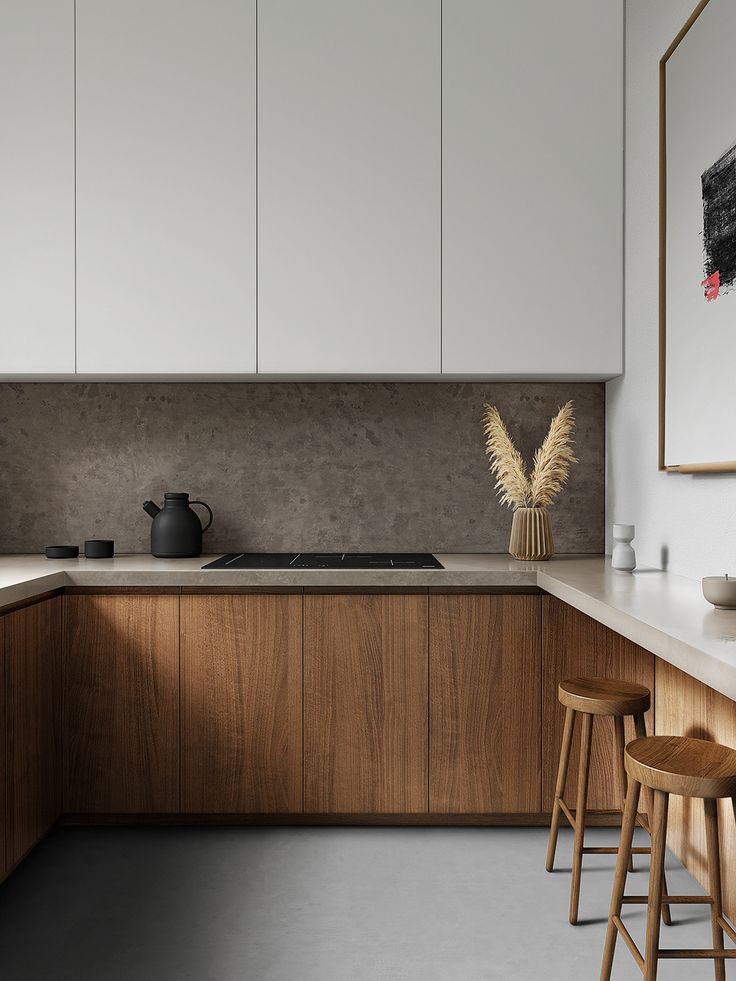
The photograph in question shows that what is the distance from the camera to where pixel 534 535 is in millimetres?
2840

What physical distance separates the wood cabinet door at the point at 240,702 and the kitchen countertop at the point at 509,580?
11 cm

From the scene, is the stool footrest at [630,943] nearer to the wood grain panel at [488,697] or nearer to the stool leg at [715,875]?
the stool leg at [715,875]

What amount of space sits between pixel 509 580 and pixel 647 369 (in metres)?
0.84

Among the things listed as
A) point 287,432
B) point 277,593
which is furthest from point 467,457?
point 277,593

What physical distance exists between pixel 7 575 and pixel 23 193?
135 cm

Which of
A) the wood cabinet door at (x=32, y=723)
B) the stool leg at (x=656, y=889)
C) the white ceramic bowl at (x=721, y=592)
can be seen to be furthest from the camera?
the wood cabinet door at (x=32, y=723)

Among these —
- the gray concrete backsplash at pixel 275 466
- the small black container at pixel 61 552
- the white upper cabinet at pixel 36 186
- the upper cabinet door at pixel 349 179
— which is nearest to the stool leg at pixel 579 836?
the gray concrete backsplash at pixel 275 466

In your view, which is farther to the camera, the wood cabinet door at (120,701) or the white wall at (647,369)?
the wood cabinet door at (120,701)

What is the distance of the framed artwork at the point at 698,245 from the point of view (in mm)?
2053

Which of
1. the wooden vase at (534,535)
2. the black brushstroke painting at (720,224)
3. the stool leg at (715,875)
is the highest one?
the black brushstroke painting at (720,224)

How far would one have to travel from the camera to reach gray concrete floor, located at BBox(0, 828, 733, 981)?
6.31 ft

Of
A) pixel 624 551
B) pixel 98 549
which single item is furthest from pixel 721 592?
Result: pixel 98 549

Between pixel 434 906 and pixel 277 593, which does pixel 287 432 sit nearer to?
pixel 277 593

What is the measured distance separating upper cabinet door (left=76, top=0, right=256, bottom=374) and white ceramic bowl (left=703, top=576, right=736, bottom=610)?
5.60ft
